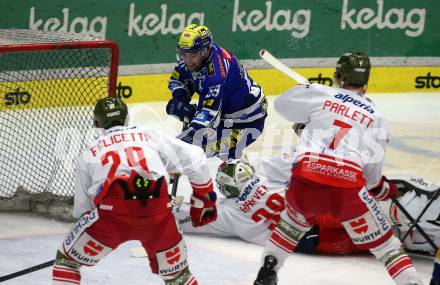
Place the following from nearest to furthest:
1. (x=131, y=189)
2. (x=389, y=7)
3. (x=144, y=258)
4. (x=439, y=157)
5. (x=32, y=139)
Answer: (x=131, y=189), (x=144, y=258), (x=32, y=139), (x=439, y=157), (x=389, y=7)

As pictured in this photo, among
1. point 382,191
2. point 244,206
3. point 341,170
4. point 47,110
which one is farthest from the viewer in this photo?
point 47,110

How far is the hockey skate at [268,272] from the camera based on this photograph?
5570 mm

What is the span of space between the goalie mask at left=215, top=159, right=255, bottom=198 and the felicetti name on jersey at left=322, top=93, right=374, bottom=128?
1.53 meters

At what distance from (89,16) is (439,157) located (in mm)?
3387

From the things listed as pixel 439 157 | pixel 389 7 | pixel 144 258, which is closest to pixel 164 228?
pixel 144 258

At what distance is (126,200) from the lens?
477cm

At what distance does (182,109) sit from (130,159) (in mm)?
2531

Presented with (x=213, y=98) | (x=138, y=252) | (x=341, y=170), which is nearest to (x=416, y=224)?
(x=341, y=170)

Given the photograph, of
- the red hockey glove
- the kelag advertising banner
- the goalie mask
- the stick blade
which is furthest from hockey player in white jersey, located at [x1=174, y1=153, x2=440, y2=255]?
the kelag advertising banner

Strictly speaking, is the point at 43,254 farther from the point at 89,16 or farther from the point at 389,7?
the point at 389,7

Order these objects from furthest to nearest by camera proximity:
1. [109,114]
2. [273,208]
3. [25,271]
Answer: [273,208]
[25,271]
[109,114]

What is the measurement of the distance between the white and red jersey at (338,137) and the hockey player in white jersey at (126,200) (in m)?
0.73

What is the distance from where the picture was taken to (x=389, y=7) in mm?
10859

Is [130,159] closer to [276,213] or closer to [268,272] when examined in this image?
[268,272]
